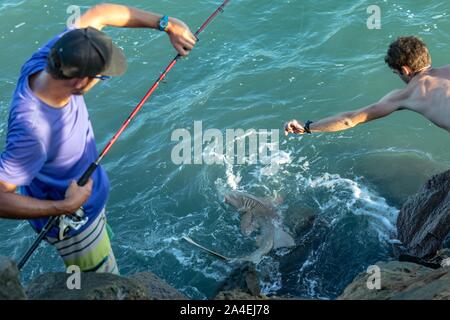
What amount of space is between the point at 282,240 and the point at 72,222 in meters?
Answer: 3.31

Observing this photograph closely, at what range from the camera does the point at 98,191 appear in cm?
454

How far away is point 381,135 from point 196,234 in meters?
3.27

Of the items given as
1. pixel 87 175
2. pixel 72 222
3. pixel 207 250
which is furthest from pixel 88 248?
pixel 207 250

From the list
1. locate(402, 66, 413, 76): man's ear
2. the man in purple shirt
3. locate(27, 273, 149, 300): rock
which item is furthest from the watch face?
locate(402, 66, 413, 76): man's ear

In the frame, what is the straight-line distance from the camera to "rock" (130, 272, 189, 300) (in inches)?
200

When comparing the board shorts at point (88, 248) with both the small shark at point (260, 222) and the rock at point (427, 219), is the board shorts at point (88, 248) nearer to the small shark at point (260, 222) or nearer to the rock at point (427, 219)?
the small shark at point (260, 222)

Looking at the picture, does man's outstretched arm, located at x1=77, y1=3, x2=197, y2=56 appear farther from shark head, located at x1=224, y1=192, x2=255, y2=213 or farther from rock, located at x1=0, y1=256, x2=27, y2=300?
shark head, located at x1=224, y1=192, x2=255, y2=213

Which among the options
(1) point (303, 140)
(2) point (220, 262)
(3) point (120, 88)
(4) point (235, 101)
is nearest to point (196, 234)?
(2) point (220, 262)

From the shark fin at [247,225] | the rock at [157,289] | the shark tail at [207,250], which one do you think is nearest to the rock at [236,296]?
the rock at [157,289]

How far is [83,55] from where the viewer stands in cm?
365

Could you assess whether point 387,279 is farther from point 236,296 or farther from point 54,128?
point 54,128

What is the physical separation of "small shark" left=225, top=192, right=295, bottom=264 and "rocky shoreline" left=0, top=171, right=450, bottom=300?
4.06 ft

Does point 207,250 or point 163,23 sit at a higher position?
point 163,23

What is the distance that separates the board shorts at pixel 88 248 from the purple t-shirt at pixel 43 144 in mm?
160
